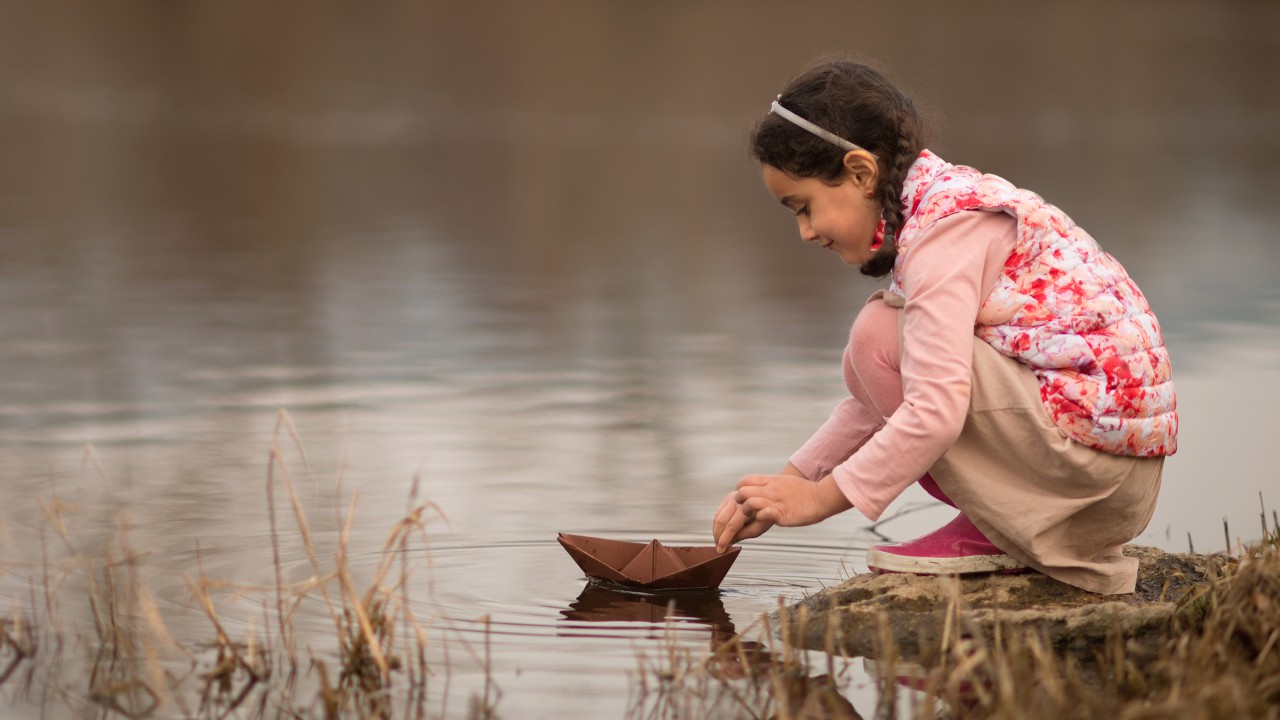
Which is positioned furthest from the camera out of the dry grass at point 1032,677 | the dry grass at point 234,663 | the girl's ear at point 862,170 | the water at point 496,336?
the water at point 496,336

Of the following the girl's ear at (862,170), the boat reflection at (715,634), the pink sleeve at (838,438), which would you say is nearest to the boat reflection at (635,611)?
the boat reflection at (715,634)

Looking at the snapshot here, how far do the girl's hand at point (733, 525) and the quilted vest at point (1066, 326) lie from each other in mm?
543

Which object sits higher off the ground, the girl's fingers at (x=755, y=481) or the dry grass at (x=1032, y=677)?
the girl's fingers at (x=755, y=481)

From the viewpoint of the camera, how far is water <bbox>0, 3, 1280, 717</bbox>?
3752mm

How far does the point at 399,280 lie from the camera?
8.77 meters

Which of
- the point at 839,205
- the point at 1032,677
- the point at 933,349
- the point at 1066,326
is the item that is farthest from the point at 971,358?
the point at 1032,677

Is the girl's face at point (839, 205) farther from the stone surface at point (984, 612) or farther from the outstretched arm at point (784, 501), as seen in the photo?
the stone surface at point (984, 612)

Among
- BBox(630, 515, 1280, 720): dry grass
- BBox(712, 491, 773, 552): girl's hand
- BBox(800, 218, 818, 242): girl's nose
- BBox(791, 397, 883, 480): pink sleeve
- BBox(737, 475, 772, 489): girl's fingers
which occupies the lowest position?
BBox(630, 515, 1280, 720): dry grass

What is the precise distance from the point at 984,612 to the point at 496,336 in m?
4.33

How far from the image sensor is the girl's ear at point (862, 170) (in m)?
3.17

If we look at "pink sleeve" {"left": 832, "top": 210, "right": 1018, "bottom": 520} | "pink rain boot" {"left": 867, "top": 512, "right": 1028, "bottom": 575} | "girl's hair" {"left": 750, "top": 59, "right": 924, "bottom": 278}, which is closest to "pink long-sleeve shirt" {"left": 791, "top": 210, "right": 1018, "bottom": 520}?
"pink sleeve" {"left": 832, "top": 210, "right": 1018, "bottom": 520}

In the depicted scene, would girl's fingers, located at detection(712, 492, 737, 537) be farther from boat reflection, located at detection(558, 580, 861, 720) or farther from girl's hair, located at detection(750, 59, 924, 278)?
girl's hair, located at detection(750, 59, 924, 278)

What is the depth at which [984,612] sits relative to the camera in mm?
3057

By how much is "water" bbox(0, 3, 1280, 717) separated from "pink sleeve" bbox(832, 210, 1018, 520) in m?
0.37
